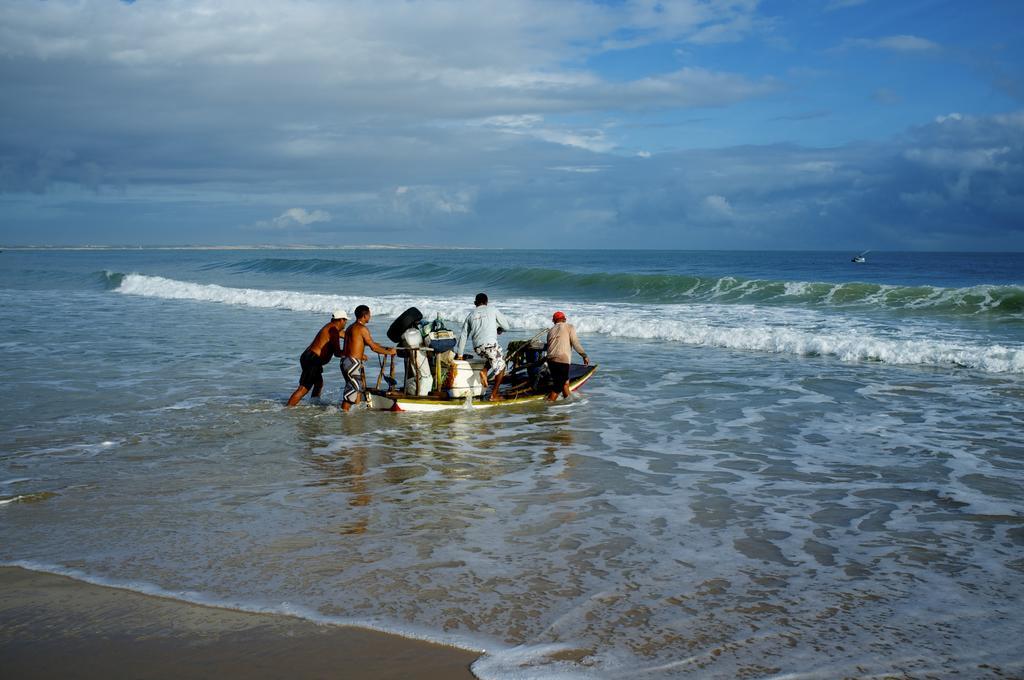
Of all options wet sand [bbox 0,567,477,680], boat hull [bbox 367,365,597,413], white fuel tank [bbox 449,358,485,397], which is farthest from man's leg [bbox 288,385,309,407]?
wet sand [bbox 0,567,477,680]

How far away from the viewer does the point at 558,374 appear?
1211 centimetres

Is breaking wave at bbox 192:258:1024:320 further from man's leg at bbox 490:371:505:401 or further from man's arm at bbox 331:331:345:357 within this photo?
man's arm at bbox 331:331:345:357

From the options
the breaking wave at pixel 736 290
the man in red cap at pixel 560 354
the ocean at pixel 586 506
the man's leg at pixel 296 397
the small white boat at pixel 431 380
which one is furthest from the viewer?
the breaking wave at pixel 736 290

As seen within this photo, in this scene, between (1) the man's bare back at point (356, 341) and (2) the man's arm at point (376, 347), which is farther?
(1) the man's bare back at point (356, 341)

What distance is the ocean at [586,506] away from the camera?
4.62 meters

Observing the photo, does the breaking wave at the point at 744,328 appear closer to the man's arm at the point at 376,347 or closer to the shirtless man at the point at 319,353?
the man's arm at the point at 376,347

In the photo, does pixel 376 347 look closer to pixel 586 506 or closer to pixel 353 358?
pixel 353 358

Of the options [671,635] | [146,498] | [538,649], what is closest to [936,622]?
[671,635]

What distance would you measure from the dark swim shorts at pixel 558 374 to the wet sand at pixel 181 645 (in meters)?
7.71

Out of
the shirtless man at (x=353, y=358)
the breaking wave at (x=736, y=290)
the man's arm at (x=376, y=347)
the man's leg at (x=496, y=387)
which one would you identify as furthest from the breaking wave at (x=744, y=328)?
the breaking wave at (x=736, y=290)

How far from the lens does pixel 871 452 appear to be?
29.6 feet

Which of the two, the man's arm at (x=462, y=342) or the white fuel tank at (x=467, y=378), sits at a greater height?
the man's arm at (x=462, y=342)

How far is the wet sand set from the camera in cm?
412

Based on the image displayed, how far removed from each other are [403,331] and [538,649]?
7.40 metres
